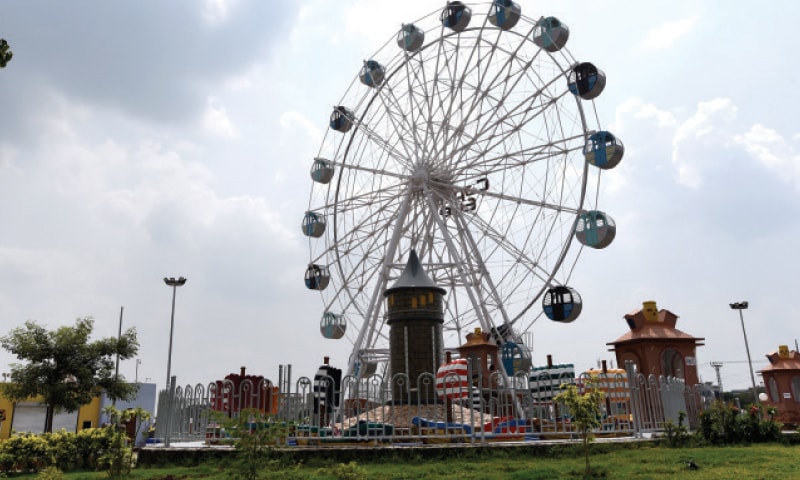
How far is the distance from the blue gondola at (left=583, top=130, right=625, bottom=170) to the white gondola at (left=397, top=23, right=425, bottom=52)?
10204mm

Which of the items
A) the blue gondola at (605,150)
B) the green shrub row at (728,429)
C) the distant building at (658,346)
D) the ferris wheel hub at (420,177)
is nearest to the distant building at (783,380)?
the distant building at (658,346)

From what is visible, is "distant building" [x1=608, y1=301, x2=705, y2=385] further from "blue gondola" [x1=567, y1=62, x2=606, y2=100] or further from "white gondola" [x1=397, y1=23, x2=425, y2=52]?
"white gondola" [x1=397, y1=23, x2=425, y2=52]

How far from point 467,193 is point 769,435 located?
50.5ft

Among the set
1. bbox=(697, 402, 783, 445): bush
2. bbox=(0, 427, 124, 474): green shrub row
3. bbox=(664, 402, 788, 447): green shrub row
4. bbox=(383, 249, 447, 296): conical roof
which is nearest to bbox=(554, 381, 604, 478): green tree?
bbox=(664, 402, 788, 447): green shrub row

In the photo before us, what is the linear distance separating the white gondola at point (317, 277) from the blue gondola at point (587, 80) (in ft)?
47.4

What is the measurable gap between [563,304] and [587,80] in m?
9.06

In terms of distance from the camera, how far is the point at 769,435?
13.9m

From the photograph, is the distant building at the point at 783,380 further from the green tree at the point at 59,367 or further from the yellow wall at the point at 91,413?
the yellow wall at the point at 91,413

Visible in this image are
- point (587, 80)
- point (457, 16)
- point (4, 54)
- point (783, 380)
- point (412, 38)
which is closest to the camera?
point (4, 54)

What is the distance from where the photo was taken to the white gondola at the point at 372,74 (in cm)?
3050

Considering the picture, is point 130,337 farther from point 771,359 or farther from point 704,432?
point 771,359

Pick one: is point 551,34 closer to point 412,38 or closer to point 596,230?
point 412,38

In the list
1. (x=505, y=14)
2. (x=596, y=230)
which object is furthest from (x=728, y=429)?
(x=505, y=14)

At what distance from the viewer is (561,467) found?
9898mm
